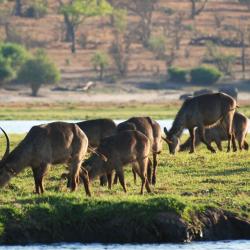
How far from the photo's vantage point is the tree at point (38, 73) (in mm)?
52684

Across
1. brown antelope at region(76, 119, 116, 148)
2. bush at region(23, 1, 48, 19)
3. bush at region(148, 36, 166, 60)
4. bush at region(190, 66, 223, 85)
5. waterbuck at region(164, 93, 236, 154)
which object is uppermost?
brown antelope at region(76, 119, 116, 148)

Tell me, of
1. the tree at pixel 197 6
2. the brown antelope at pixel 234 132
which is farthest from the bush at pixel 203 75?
the brown antelope at pixel 234 132

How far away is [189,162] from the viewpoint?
20094mm

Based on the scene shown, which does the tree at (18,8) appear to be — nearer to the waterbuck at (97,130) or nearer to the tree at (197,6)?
the tree at (197,6)

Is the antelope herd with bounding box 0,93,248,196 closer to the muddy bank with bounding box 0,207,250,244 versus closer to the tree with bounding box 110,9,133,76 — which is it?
the muddy bank with bounding box 0,207,250,244

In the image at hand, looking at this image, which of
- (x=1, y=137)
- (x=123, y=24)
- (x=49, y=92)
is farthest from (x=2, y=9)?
(x=1, y=137)

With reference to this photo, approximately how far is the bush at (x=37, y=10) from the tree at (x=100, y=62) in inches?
558

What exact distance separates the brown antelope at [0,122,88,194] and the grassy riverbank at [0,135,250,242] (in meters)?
0.34

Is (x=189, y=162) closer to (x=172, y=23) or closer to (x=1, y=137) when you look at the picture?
(x=1, y=137)

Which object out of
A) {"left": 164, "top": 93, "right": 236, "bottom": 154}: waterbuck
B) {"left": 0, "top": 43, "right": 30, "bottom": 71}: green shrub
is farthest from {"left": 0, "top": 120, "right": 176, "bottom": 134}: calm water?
{"left": 0, "top": 43, "right": 30, "bottom": 71}: green shrub

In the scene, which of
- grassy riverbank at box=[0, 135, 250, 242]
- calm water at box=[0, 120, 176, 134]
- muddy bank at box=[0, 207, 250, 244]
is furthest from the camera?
calm water at box=[0, 120, 176, 134]

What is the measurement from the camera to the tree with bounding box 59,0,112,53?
66.6m

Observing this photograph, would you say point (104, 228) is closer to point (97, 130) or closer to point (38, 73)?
point (97, 130)

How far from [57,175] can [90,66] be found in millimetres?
41395
